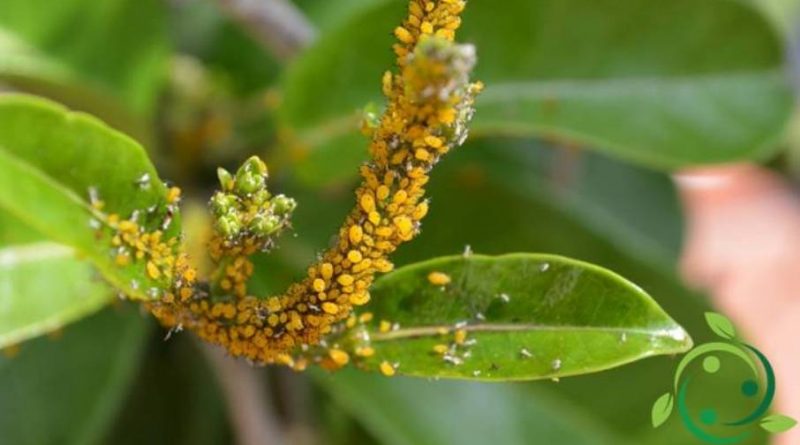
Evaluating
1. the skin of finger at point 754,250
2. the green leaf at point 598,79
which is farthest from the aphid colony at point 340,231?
the skin of finger at point 754,250

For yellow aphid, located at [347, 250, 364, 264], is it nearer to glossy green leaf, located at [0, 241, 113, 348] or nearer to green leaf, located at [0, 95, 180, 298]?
green leaf, located at [0, 95, 180, 298]

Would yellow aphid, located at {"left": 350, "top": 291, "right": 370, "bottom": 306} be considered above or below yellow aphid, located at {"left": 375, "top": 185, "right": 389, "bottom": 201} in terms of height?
below

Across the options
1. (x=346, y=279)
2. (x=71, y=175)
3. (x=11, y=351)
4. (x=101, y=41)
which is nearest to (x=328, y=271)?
(x=346, y=279)

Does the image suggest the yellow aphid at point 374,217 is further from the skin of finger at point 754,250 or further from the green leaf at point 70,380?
the skin of finger at point 754,250

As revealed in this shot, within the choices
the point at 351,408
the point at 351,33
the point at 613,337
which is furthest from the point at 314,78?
the point at 613,337

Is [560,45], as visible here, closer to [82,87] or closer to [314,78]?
[314,78]

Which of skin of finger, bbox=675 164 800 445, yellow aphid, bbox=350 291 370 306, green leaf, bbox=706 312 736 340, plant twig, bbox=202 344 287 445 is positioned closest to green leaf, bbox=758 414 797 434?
green leaf, bbox=706 312 736 340
